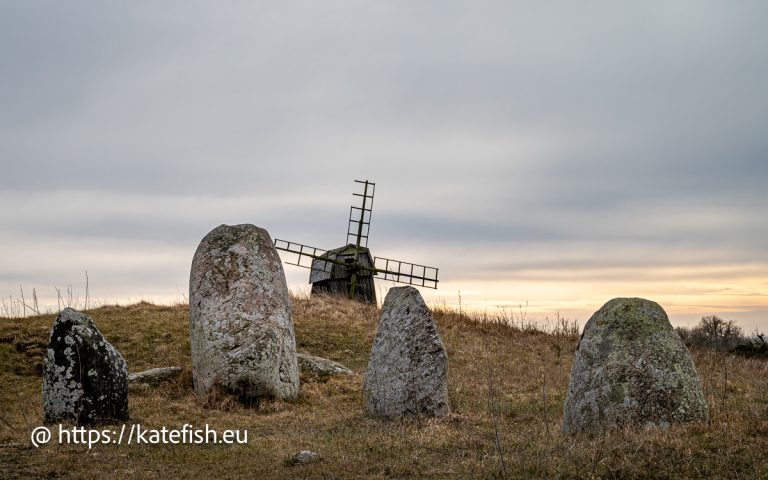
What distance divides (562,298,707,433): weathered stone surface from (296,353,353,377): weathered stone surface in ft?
31.5

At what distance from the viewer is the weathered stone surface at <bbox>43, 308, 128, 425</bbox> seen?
42.9 feet

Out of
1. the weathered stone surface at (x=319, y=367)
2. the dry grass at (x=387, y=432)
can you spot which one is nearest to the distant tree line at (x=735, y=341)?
the dry grass at (x=387, y=432)

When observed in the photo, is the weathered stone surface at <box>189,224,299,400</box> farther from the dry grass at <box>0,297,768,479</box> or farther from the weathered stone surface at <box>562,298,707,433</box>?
the weathered stone surface at <box>562,298,707,433</box>

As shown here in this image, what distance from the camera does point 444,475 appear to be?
369 inches

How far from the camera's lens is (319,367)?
20469mm

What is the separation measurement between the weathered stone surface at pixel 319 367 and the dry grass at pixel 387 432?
1.89ft

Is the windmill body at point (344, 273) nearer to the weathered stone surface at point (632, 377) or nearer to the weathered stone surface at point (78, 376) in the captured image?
the weathered stone surface at point (78, 376)

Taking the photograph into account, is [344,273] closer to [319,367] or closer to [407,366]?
[319,367]

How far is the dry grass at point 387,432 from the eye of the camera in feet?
30.4

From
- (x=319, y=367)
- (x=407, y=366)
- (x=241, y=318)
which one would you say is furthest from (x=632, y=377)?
(x=319, y=367)

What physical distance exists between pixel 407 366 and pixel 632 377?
4.31 metres

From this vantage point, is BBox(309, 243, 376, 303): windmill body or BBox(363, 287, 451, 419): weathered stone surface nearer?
BBox(363, 287, 451, 419): weathered stone surface

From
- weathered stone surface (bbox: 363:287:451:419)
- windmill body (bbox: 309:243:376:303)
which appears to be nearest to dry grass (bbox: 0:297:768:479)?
weathered stone surface (bbox: 363:287:451:419)

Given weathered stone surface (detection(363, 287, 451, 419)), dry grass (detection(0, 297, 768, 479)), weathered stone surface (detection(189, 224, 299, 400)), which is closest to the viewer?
dry grass (detection(0, 297, 768, 479))
